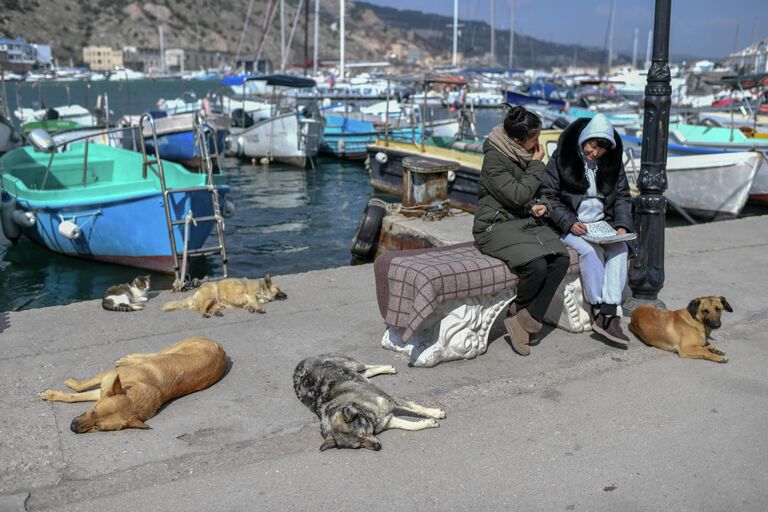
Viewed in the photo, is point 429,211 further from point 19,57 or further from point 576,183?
point 19,57

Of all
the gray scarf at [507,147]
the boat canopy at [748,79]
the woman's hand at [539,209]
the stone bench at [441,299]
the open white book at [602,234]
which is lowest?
the stone bench at [441,299]

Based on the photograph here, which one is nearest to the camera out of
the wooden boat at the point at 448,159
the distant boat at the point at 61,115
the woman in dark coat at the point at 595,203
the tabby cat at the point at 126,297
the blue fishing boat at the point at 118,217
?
the woman in dark coat at the point at 595,203

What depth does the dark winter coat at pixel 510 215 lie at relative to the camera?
200 inches

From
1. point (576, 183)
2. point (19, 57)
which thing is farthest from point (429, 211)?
point (19, 57)

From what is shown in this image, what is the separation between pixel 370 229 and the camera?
36.3 ft

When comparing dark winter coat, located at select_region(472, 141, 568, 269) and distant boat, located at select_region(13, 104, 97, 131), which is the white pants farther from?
distant boat, located at select_region(13, 104, 97, 131)

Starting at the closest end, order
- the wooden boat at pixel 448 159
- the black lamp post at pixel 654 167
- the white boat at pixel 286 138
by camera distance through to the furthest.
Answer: the black lamp post at pixel 654 167, the wooden boat at pixel 448 159, the white boat at pixel 286 138

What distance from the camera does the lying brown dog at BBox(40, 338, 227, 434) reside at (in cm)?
404

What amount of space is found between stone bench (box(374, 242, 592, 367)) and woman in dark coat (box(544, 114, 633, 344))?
19 cm

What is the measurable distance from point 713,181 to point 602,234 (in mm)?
10758

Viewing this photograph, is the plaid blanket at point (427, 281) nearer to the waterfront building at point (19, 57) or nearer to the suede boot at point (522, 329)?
the suede boot at point (522, 329)

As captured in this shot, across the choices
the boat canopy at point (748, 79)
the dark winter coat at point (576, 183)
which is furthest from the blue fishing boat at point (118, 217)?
the boat canopy at point (748, 79)

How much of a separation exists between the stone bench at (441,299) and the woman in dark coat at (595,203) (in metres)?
0.19

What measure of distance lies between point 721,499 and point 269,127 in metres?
23.9
